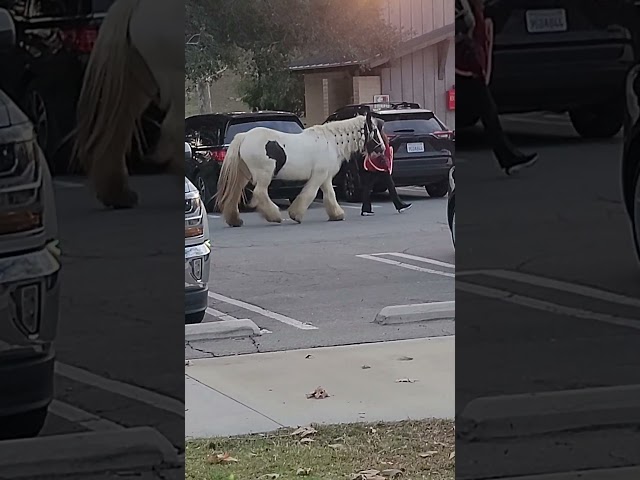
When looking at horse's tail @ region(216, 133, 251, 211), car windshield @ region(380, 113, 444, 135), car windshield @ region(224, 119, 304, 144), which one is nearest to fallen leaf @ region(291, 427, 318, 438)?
horse's tail @ region(216, 133, 251, 211)

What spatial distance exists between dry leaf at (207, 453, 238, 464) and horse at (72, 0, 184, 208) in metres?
2.35

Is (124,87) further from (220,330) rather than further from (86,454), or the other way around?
(220,330)

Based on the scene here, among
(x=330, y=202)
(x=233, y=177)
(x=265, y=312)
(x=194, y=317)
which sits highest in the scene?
(x=233, y=177)

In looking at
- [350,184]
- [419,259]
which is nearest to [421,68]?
[350,184]

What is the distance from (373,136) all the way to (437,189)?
126 inches

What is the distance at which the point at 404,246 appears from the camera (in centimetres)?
1323

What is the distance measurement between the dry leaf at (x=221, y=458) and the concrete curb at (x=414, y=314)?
3657 millimetres

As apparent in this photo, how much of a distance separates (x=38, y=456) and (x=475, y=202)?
170 cm

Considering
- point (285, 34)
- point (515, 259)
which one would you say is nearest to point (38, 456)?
point (515, 259)

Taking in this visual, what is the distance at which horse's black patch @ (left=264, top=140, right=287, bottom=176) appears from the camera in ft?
45.3

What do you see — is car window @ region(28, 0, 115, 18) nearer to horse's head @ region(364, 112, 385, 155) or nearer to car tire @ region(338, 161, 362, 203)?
horse's head @ region(364, 112, 385, 155)

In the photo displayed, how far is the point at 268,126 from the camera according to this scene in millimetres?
15898

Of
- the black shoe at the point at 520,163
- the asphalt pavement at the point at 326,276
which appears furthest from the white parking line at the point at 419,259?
the black shoe at the point at 520,163

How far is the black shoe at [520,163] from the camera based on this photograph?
3.64 m
